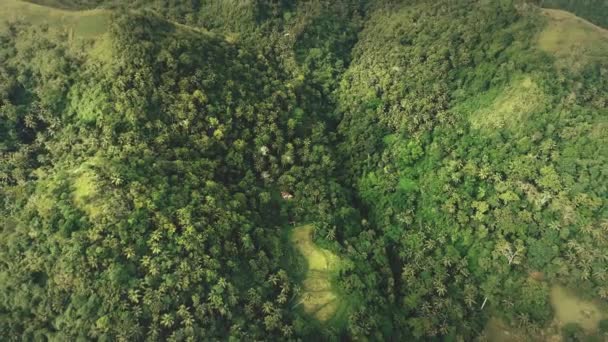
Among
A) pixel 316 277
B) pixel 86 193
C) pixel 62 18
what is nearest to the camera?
pixel 86 193

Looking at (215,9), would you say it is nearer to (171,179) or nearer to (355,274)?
(171,179)

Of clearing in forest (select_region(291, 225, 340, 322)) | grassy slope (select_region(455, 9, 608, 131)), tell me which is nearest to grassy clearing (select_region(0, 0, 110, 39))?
clearing in forest (select_region(291, 225, 340, 322))

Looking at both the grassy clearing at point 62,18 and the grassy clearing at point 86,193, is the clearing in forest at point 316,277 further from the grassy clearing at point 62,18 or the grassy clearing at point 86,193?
the grassy clearing at point 62,18

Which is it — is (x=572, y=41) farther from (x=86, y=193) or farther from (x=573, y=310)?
(x=86, y=193)

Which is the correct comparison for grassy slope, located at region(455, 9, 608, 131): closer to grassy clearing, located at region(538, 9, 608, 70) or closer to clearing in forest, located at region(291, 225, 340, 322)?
grassy clearing, located at region(538, 9, 608, 70)

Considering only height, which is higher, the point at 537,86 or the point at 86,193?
the point at 537,86

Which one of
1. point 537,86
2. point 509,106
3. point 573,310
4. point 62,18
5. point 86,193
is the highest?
point 62,18

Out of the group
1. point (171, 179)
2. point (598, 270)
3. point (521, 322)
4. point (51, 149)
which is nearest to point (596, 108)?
point (598, 270)

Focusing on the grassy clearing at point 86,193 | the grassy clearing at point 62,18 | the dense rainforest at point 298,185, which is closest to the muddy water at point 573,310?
the dense rainforest at point 298,185

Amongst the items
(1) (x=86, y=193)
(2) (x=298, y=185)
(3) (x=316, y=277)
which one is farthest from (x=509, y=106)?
(1) (x=86, y=193)
